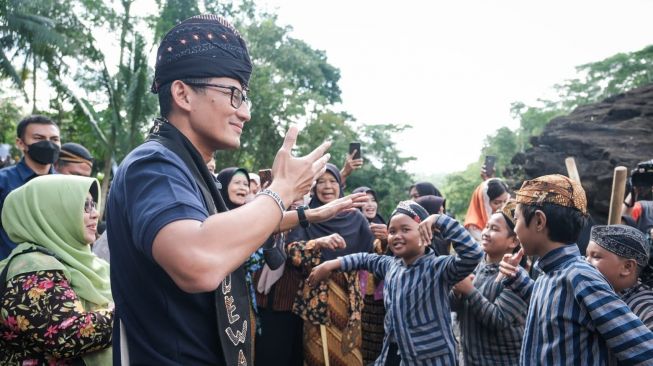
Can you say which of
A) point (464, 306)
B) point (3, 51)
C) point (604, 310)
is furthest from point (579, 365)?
point (3, 51)

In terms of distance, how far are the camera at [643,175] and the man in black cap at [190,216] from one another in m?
3.90

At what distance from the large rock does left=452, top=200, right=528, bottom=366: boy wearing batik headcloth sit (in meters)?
6.96

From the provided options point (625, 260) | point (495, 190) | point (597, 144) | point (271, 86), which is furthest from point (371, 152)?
point (625, 260)

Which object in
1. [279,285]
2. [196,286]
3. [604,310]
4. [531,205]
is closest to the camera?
[196,286]

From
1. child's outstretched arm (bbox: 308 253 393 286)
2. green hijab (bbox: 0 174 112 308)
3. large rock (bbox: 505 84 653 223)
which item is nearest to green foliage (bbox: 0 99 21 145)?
large rock (bbox: 505 84 653 223)

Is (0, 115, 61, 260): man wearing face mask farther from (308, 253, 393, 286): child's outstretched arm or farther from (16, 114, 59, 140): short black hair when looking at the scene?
(308, 253, 393, 286): child's outstretched arm

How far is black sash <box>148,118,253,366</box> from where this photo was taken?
137 cm

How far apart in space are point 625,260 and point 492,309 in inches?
36.9

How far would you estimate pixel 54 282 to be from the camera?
2.05 meters

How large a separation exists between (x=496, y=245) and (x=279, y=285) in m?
1.93

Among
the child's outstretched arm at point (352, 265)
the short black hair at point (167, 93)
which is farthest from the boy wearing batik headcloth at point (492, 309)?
the short black hair at point (167, 93)

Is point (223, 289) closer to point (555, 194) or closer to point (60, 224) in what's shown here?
point (60, 224)

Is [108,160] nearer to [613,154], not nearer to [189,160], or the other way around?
[613,154]

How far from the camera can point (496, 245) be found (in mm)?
3732
